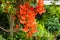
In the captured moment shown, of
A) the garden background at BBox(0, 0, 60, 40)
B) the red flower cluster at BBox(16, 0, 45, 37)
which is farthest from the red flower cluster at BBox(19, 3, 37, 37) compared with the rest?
the garden background at BBox(0, 0, 60, 40)

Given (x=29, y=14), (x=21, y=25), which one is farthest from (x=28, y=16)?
(x=21, y=25)

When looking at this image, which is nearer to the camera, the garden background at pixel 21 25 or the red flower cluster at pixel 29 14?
the red flower cluster at pixel 29 14

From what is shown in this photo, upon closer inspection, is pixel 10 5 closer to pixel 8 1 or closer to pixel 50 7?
pixel 8 1

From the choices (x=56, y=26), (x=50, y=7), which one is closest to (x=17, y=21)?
(x=56, y=26)

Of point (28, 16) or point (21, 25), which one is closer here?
point (28, 16)

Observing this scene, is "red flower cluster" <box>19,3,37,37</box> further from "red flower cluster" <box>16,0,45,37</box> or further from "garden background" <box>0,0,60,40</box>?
"garden background" <box>0,0,60,40</box>

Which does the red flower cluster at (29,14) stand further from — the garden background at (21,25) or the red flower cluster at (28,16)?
the garden background at (21,25)

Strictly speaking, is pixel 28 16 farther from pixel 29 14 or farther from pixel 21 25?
pixel 21 25

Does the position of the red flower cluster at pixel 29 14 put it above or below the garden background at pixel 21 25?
above

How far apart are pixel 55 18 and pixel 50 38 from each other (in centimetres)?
143

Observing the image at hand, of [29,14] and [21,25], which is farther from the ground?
[29,14]

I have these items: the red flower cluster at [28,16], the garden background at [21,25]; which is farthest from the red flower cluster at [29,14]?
the garden background at [21,25]

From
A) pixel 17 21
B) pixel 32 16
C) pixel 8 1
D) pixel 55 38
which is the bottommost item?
pixel 55 38

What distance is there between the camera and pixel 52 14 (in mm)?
8359
